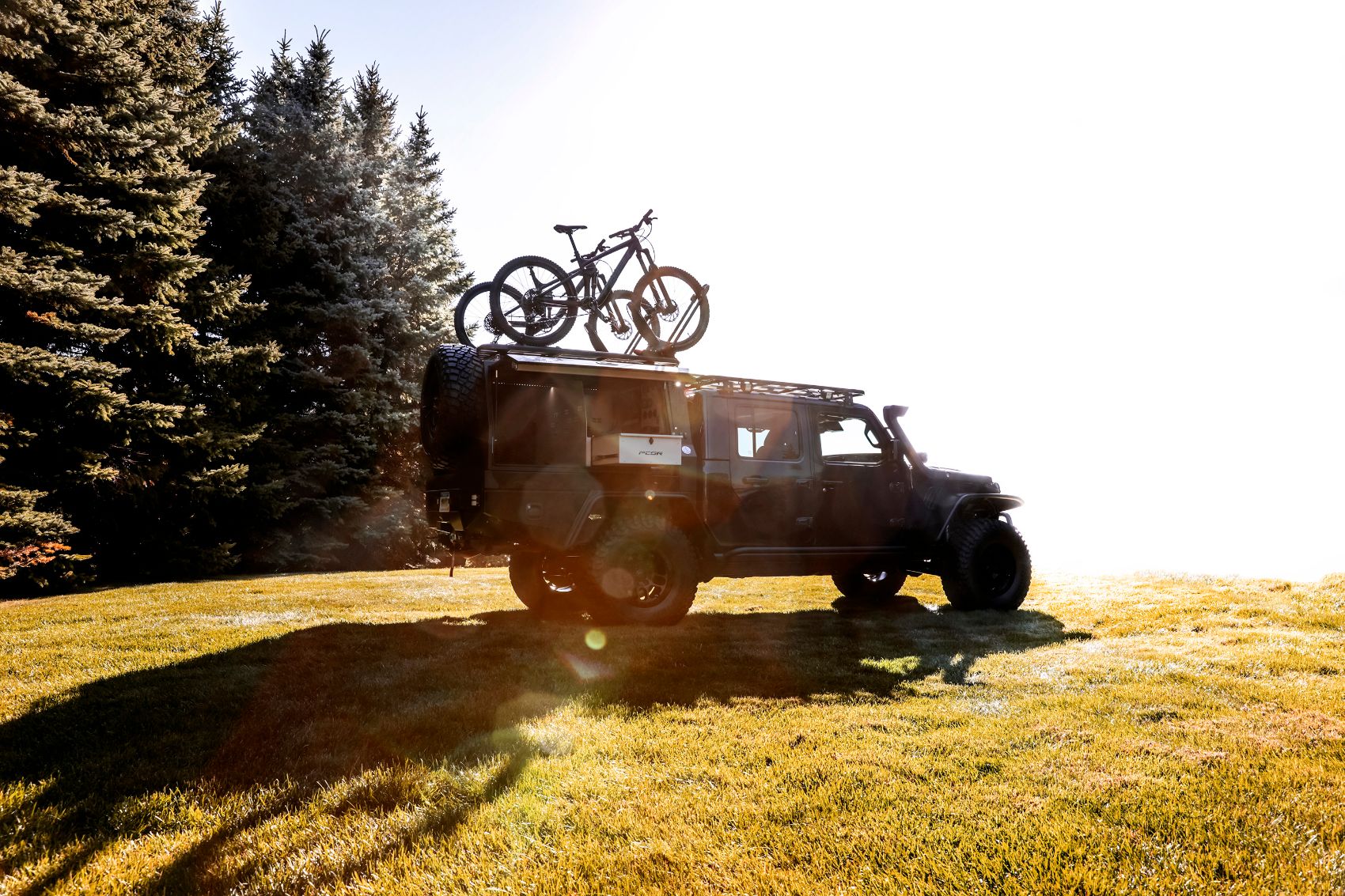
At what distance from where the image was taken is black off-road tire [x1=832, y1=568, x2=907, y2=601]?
10125mm

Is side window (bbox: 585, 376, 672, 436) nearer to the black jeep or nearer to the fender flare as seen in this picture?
the black jeep

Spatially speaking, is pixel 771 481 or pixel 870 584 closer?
pixel 771 481

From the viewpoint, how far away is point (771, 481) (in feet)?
26.3

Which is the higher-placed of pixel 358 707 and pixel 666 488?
pixel 666 488

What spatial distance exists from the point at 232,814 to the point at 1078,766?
3650 millimetres

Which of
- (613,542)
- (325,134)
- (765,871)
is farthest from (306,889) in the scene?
(325,134)

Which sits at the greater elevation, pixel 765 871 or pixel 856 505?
pixel 856 505

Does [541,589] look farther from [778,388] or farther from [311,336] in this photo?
[311,336]

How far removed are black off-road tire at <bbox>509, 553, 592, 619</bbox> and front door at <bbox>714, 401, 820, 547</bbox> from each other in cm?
204

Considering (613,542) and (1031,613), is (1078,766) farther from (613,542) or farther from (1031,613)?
(1031,613)

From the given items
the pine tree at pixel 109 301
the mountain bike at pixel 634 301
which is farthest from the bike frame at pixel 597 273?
the pine tree at pixel 109 301

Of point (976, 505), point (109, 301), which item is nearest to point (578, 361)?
point (976, 505)

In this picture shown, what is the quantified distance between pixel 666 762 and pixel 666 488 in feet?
13.4

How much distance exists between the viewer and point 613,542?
23.1 feet
